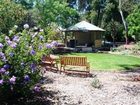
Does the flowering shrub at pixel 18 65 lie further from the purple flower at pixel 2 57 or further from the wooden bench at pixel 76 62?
the wooden bench at pixel 76 62

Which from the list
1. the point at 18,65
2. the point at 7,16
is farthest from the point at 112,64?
the point at 18,65

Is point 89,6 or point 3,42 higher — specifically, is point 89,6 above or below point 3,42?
above

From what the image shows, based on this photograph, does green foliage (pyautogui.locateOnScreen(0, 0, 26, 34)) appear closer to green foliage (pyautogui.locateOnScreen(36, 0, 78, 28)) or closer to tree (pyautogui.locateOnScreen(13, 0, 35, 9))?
green foliage (pyautogui.locateOnScreen(36, 0, 78, 28))

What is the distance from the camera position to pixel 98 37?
46.5m

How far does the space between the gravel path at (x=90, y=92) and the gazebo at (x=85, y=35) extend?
27.3 m

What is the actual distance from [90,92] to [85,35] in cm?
3614

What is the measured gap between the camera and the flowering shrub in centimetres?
938

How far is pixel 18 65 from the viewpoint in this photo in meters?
9.72

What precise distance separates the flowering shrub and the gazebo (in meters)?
32.4

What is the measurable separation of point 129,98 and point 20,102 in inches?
141

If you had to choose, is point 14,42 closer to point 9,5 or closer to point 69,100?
point 69,100

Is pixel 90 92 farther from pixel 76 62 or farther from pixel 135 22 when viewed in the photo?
pixel 135 22

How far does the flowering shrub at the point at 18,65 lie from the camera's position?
9.38 metres

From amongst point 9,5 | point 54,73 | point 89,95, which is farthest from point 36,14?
point 89,95
